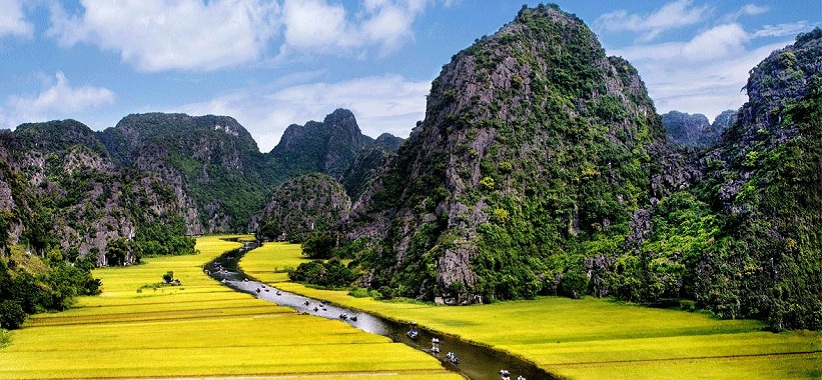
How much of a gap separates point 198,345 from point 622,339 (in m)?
45.7

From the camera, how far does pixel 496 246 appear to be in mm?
99875

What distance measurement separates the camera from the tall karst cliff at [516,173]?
98188 mm

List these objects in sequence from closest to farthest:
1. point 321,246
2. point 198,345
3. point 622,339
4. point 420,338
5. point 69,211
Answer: point 622,339 < point 198,345 < point 420,338 < point 321,246 < point 69,211

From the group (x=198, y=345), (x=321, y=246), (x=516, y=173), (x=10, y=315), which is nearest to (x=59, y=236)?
(x=321, y=246)

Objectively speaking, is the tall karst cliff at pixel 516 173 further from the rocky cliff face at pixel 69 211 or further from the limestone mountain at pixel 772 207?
the rocky cliff face at pixel 69 211

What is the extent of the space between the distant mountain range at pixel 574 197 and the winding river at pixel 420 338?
47.8 feet

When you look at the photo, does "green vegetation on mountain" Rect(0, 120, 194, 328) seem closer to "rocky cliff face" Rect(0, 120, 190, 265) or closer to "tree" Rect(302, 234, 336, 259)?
"rocky cliff face" Rect(0, 120, 190, 265)

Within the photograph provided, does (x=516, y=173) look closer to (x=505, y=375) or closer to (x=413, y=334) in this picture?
(x=413, y=334)

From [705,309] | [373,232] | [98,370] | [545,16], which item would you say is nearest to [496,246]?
[705,309]

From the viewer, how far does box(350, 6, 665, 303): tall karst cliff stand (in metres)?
98.2

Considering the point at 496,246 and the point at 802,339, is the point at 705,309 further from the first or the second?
the point at 496,246

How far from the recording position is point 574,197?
114 metres

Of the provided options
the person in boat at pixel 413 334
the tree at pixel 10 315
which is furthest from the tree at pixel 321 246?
the person in boat at pixel 413 334

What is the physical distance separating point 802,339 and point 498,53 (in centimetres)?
9303
